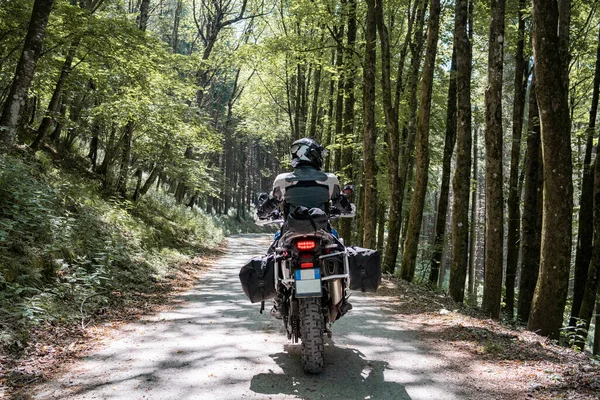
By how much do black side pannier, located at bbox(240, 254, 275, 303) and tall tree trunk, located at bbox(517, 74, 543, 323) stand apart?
10.2 m

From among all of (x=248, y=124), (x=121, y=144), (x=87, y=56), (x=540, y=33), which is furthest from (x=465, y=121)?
(x=248, y=124)

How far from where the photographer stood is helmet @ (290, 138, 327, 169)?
5055 millimetres

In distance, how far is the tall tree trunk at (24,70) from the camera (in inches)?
327

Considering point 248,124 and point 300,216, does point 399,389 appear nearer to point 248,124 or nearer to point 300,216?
point 300,216

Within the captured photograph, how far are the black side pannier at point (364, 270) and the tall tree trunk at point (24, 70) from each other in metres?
7.30

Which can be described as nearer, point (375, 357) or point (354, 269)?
point (354, 269)

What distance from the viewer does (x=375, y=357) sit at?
4969 millimetres

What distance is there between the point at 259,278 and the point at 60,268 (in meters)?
4.05

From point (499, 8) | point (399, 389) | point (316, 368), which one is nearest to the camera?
point (399, 389)

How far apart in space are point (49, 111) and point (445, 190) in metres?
13.1

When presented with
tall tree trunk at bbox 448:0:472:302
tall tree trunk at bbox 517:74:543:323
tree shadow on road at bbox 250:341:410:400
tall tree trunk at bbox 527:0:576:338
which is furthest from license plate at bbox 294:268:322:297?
tall tree trunk at bbox 517:74:543:323

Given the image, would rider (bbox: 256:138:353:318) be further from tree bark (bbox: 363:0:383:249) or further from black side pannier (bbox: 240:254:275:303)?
tree bark (bbox: 363:0:383:249)

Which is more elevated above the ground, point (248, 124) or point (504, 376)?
point (248, 124)

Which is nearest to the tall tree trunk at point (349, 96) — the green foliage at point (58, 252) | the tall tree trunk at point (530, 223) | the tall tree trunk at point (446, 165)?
the tall tree trunk at point (446, 165)
